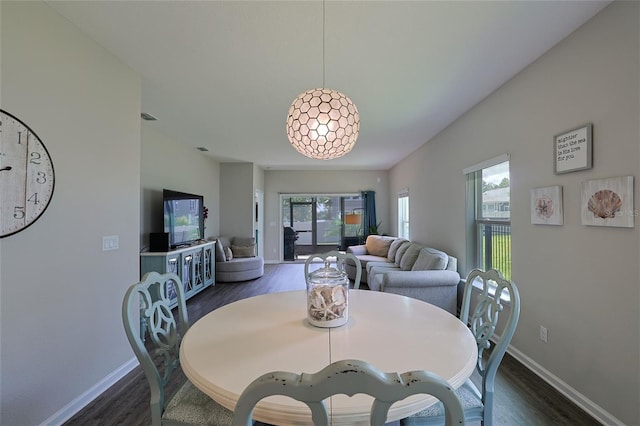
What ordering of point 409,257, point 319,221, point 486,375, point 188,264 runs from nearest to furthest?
point 486,375 < point 188,264 < point 409,257 < point 319,221

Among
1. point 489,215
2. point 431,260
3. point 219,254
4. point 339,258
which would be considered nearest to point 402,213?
point 431,260

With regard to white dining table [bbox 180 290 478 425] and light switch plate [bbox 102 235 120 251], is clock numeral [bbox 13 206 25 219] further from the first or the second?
white dining table [bbox 180 290 478 425]

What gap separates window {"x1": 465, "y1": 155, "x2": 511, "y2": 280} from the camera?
9.45ft

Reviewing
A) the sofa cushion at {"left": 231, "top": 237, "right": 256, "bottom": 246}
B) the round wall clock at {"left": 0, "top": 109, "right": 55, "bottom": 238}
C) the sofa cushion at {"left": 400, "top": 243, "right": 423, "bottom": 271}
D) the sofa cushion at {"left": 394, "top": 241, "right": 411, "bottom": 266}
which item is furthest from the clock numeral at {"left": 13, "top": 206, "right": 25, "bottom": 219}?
the sofa cushion at {"left": 231, "top": 237, "right": 256, "bottom": 246}

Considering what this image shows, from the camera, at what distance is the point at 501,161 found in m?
2.82

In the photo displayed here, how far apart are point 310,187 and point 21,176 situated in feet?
21.0

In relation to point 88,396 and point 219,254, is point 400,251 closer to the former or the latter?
point 219,254

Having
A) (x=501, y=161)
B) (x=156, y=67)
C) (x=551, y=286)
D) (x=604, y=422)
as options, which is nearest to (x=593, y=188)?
(x=551, y=286)

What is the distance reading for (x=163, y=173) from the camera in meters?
4.39

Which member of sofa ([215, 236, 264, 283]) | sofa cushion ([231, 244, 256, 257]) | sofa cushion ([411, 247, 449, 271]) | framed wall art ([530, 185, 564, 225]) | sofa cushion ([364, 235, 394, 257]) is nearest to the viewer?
framed wall art ([530, 185, 564, 225])

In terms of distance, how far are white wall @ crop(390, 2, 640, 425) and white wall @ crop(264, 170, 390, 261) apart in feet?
16.2

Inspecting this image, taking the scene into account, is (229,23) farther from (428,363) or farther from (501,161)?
(501,161)

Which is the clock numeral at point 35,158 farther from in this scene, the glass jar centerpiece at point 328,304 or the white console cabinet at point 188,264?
the white console cabinet at point 188,264

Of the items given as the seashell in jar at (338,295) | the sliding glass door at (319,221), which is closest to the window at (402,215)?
the sliding glass door at (319,221)
